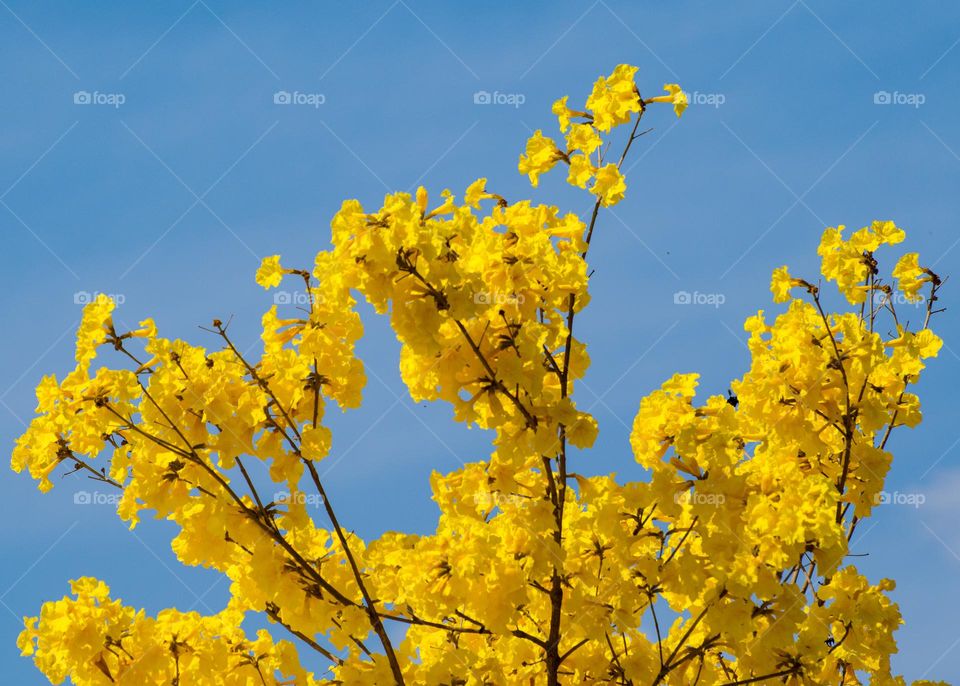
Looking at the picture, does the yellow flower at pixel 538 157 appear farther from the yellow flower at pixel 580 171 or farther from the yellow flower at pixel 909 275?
the yellow flower at pixel 909 275

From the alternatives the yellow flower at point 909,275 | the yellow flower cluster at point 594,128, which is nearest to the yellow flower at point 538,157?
the yellow flower cluster at point 594,128

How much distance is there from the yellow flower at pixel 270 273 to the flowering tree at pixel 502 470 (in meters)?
0.01

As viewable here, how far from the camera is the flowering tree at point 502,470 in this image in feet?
16.4

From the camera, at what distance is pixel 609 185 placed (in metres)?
5.68

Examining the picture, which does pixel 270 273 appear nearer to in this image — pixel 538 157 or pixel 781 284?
pixel 538 157

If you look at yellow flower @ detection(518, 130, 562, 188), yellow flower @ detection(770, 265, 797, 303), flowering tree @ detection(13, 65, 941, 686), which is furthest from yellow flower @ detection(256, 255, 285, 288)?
yellow flower @ detection(770, 265, 797, 303)

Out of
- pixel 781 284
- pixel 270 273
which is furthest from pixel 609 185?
pixel 270 273

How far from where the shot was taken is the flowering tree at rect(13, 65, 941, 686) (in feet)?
16.4

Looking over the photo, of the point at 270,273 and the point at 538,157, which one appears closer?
the point at 270,273

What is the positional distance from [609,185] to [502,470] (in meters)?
1.55

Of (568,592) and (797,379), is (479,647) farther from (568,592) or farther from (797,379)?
(797,379)

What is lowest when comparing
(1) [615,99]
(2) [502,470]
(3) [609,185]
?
(2) [502,470]

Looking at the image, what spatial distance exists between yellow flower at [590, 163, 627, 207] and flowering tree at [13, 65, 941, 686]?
1 centimetres

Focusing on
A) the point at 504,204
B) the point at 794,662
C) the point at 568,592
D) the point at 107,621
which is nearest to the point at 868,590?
the point at 794,662
